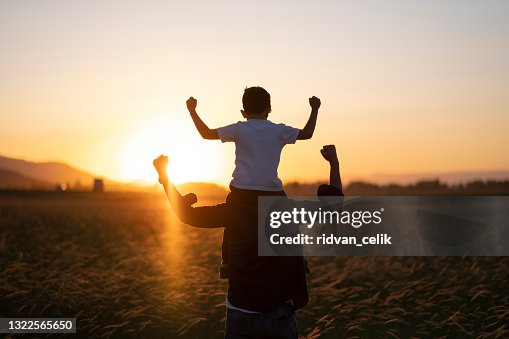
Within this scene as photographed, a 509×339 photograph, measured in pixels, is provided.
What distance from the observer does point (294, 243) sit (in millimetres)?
5164

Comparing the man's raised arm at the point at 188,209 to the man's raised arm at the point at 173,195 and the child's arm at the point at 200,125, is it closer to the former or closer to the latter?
the man's raised arm at the point at 173,195

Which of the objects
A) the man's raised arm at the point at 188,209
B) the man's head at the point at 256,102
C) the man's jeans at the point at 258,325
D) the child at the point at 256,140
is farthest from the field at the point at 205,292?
the man's head at the point at 256,102

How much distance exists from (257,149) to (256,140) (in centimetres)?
7

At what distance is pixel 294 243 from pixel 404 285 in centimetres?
759

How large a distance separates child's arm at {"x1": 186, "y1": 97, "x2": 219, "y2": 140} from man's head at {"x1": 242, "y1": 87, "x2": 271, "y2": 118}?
0.95ft

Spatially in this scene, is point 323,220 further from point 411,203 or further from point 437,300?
point 411,203

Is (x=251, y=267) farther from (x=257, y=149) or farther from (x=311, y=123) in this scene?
(x=311, y=123)

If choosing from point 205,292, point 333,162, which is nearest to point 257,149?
point 333,162

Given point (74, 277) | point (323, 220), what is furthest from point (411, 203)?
point (323, 220)

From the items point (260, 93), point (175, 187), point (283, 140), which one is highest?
point (260, 93)

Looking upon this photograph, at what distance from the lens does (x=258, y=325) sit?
5070mm

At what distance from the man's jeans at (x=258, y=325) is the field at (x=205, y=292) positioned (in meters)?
2.66

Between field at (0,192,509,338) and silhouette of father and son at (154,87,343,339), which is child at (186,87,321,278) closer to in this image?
silhouette of father and son at (154,87,343,339)

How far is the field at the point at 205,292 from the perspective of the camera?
9.30m
